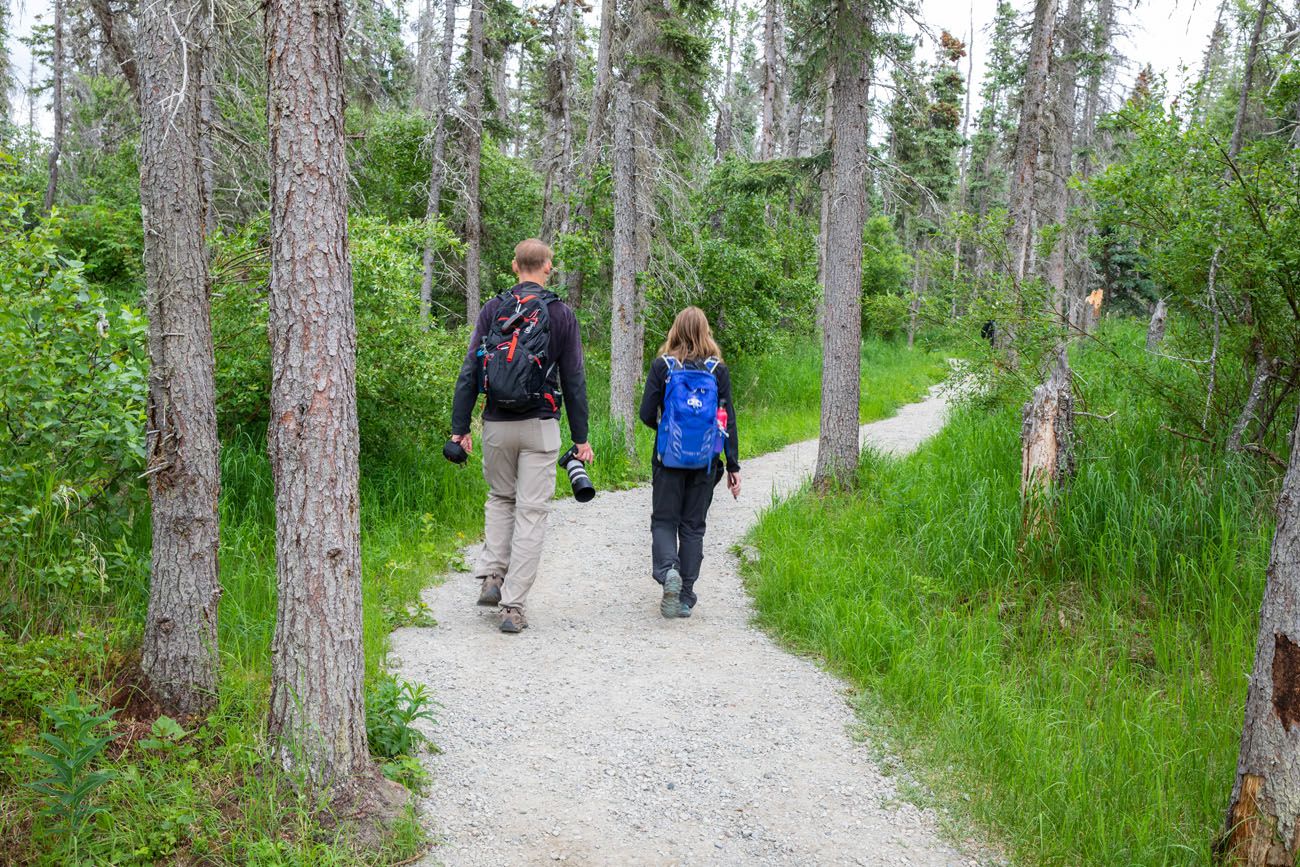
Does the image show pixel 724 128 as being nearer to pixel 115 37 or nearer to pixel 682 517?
pixel 115 37

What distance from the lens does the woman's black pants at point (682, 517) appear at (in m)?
5.90

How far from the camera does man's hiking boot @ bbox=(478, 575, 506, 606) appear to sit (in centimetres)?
579

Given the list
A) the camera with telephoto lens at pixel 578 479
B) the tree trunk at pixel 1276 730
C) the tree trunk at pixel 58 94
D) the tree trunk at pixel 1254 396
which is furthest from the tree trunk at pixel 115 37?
the tree trunk at pixel 58 94

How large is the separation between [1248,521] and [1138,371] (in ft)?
→ 5.46

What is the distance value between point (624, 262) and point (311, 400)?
8.26 m

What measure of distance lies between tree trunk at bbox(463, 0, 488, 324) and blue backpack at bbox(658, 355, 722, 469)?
11892 millimetres

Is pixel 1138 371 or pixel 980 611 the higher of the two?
pixel 1138 371

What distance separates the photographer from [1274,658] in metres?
3.14

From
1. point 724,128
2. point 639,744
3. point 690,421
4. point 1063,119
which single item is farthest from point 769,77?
point 639,744

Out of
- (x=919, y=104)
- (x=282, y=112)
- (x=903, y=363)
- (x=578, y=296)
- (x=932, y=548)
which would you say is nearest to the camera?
(x=282, y=112)

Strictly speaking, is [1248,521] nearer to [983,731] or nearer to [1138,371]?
[1138,371]

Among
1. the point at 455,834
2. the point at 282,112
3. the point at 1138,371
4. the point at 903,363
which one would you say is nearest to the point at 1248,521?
the point at 1138,371

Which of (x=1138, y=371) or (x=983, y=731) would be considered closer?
(x=983, y=731)

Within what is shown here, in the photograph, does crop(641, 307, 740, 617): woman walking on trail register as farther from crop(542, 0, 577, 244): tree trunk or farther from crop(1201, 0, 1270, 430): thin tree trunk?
crop(542, 0, 577, 244): tree trunk
